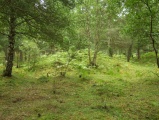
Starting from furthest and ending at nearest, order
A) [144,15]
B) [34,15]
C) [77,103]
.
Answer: [144,15] < [34,15] < [77,103]

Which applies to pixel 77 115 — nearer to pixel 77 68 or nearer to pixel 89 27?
pixel 77 68

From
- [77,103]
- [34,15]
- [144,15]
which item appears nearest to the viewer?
[77,103]

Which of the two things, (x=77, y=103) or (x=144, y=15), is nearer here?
(x=77, y=103)

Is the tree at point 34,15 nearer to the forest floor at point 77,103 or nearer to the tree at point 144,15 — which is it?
the forest floor at point 77,103

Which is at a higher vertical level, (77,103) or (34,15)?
(34,15)

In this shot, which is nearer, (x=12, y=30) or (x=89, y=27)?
(x=12, y=30)

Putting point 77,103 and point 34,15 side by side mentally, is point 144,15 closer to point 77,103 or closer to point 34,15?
point 34,15

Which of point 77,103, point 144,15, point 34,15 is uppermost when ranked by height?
point 144,15

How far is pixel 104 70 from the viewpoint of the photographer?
16.2 metres

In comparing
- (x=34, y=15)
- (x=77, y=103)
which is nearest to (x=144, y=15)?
(x=34, y=15)

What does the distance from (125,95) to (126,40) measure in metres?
17.6

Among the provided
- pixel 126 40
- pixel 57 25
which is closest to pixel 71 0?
pixel 57 25

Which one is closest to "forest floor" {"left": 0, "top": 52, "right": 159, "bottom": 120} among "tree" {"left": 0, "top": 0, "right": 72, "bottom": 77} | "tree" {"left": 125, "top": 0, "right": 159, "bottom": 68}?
"tree" {"left": 125, "top": 0, "right": 159, "bottom": 68}

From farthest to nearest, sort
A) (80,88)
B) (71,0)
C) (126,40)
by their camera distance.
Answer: (126,40) → (80,88) → (71,0)
